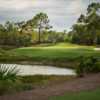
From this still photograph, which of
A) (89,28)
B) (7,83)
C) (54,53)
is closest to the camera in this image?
(7,83)

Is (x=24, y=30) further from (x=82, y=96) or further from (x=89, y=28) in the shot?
(x=82, y=96)

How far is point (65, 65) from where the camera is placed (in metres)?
44.0

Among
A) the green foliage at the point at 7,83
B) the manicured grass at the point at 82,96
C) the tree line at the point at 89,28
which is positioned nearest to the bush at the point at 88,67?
the green foliage at the point at 7,83

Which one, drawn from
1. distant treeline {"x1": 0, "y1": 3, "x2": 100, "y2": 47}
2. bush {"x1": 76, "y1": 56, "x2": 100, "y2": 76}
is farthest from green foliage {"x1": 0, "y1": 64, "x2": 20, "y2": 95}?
distant treeline {"x1": 0, "y1": 3, "x2": 100, "y2": 47}

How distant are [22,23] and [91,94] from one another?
108 metres

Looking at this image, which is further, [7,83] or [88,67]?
[88,67]

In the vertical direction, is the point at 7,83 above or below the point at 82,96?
below

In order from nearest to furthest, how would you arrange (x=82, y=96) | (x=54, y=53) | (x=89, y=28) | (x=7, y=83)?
(x=82, y=96), (x=7, y=83), (x=54, y=53), (x=89, y=28)

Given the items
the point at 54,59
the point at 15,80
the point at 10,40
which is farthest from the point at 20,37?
the point at 15,80

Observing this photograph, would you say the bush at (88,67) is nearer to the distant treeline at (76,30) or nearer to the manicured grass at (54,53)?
the manicured grass at (54,53)

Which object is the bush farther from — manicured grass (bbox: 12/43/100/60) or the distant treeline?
the distant treeline

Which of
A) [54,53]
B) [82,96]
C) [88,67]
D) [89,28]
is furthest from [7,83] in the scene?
[89,28]

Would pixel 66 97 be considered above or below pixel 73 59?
above

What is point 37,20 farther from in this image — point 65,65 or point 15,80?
point 15,80
